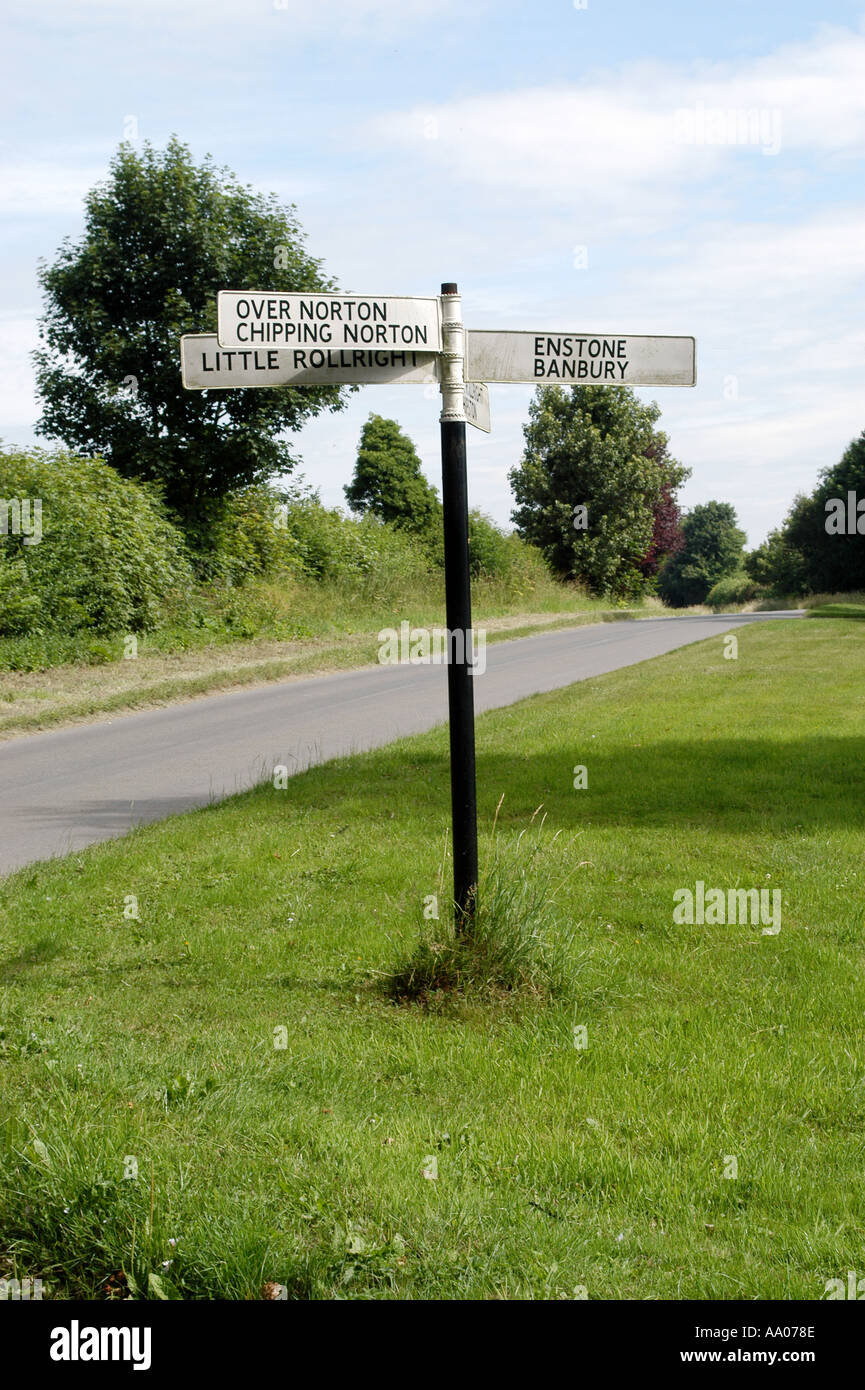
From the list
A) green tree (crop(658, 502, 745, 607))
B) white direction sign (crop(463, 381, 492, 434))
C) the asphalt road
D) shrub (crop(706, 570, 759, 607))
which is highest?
green tree (crop(658, 502, 745, 607))

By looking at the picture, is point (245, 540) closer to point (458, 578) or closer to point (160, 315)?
point (160, 315)

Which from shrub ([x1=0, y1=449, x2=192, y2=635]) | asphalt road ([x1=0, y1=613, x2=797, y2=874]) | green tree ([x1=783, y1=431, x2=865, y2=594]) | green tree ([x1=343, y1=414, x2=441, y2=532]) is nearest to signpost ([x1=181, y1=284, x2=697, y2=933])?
asphalt road ([x1=0, y1=613, x2=797, y2=874])

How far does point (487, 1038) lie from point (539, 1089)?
19.5 inches

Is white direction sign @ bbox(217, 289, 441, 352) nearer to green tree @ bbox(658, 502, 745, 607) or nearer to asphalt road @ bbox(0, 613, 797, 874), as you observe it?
asphalt road @ bbox(0, 613, 797, 874)

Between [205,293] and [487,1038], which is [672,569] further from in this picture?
[487,1038]

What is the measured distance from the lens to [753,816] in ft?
26.0

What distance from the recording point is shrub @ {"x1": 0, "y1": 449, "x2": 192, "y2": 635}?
17.4 meters

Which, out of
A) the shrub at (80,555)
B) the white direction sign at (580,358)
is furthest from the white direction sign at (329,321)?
the shrub at (80,555)

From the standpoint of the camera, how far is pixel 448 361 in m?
4.66

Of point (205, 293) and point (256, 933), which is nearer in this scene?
point (256, 933)

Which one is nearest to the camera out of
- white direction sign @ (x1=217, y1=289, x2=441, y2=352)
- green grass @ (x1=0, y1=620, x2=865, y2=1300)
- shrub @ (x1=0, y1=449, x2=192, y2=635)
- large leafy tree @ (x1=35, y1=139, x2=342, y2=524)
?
green grass @ (x1=0, y1=620, x2=865, y2=1300)

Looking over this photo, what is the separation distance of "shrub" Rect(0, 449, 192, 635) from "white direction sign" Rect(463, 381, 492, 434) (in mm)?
13271

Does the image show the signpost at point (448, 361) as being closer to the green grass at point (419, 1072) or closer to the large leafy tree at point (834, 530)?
the green grass at point (419, 1072)
